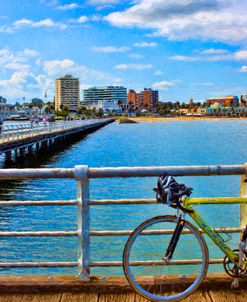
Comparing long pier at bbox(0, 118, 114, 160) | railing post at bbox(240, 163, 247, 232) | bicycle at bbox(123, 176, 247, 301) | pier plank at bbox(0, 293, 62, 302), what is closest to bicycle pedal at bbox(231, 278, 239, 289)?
bicycle at bbox(123, 176, 247, 301)

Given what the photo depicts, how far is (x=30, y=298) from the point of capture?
3.79 meters

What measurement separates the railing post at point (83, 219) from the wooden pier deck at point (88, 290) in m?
0.13

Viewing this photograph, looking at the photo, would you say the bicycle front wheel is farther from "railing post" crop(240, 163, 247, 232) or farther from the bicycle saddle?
"railing post" crop(240, 163, 247, 232)

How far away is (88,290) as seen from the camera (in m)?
3.93

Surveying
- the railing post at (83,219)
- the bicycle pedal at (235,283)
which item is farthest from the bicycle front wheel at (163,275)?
the railing post at (83,219)

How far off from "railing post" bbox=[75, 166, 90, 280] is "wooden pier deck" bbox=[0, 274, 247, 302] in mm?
130

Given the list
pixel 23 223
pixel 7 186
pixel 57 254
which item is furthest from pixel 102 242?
pixel 7 186

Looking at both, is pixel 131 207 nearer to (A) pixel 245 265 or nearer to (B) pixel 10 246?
(B) pixel 10 246

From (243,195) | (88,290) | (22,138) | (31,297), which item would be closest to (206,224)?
(243,195)

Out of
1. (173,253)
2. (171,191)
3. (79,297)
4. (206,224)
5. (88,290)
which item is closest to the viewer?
(171,191)

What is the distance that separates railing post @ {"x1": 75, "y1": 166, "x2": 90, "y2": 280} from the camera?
3.95m

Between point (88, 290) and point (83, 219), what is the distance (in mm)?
597

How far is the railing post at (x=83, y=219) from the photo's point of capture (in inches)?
155

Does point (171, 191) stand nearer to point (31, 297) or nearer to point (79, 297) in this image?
point (79, 297)
